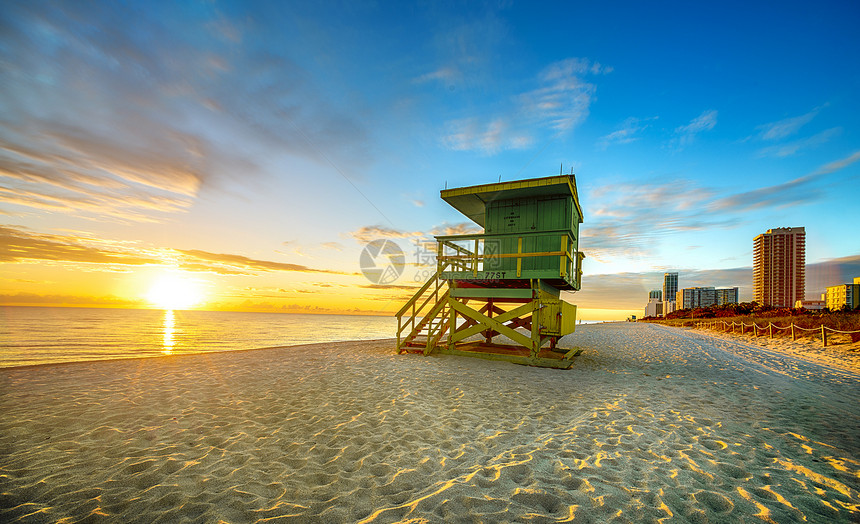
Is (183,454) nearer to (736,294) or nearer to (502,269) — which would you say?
(502,269)

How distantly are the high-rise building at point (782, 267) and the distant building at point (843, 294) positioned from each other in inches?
259

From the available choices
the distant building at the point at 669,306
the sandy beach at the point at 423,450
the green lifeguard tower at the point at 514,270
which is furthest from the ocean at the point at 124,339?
the distant building at the point at 669,306

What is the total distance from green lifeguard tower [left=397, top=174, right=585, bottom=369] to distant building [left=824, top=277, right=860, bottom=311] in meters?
113

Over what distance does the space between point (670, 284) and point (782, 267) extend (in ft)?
260

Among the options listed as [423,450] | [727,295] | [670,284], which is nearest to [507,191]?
[423,450]

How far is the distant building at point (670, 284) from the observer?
190875mm

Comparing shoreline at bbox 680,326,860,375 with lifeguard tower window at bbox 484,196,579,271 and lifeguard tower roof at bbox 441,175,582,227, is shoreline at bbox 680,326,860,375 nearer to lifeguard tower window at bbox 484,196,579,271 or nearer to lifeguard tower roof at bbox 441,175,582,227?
lifeguard tower window at bbox 484,196,579,271

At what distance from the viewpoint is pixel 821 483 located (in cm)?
365

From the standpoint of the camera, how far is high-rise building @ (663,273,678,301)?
190875mm

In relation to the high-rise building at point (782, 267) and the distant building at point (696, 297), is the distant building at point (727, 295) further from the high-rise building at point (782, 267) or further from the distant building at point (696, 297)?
the high-rise building at point (782, 267)

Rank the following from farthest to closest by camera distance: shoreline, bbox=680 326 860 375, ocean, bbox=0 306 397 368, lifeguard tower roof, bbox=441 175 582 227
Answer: ocean, bbox=0 306 397 368
shoreline, bbox=680 326 860 375
lifeguard tower roof, bbox=441 175 582 227

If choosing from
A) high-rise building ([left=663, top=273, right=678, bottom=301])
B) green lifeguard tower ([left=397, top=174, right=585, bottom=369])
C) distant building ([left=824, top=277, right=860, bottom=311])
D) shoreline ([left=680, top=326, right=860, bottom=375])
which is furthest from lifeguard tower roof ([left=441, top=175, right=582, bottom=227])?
high-rise building ([left=663, top=273, right=678, bottom=301])

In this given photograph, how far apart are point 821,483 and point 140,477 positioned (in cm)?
715

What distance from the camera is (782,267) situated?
115562mm
